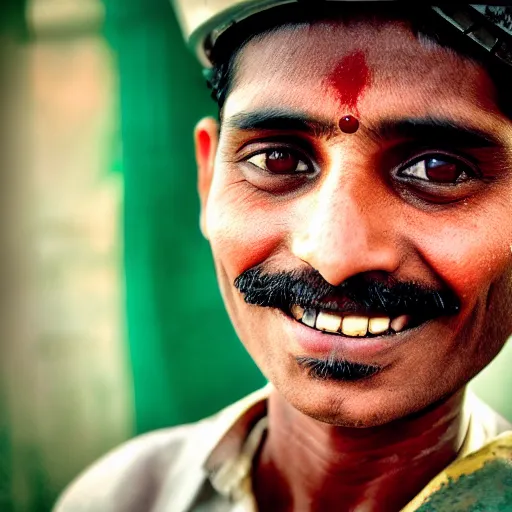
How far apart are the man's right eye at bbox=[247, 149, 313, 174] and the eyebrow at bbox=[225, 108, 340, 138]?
4cm

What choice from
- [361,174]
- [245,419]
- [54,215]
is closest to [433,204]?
[361,174]

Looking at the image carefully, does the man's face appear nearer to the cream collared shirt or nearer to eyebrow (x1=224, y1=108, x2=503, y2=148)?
eyebrow (x1=224, y1=108, x2=503, y2=148)

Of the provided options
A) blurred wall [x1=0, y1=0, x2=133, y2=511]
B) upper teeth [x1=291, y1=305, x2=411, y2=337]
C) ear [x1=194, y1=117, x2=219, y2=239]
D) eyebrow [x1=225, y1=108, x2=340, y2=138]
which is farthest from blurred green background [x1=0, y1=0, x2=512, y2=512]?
upper teeth [x1=291, y1=305, x2=411, y2=337]

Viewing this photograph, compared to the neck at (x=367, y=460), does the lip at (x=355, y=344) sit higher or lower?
higher

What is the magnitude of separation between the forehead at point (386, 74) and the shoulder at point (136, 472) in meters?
0.69

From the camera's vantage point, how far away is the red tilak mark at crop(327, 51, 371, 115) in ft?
2.76

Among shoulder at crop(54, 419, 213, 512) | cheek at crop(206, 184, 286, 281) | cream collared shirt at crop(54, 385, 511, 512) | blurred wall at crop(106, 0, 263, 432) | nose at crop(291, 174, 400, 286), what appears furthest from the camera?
blurred wall at crop(106, 0, 263, 432)

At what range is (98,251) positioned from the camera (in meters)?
1.37

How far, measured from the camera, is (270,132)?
0.92 m

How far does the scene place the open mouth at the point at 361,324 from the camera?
0.86 meters

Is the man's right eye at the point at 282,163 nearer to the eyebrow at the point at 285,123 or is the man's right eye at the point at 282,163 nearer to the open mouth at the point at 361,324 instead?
the eyebrow at the point at 285,123

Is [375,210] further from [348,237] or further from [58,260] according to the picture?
[58,260]

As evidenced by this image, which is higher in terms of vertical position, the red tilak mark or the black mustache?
the red tilak mark

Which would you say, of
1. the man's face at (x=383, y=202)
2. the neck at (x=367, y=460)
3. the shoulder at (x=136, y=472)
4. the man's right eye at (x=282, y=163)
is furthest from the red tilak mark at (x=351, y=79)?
the shoulder at (x=136, y=472)
